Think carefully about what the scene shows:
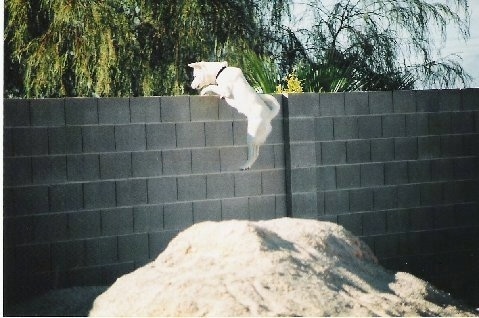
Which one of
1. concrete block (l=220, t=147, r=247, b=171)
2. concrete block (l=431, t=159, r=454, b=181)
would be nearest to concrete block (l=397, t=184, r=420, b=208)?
concrete block (l=431, t=159, r=454, b=181)

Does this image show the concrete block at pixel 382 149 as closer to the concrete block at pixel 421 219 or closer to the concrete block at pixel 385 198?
the concrete block at pixel 385 198

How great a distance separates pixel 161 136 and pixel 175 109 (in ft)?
0.63

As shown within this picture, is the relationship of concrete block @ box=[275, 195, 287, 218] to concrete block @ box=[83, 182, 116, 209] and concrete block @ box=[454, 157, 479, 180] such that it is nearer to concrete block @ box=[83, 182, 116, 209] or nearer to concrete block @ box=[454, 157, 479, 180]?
concrete block @ box=[83, 182, 116, 209]

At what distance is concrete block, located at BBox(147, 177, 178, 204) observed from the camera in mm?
4836

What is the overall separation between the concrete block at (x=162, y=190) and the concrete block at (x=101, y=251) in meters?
0.34

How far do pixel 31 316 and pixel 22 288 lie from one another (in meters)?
0.37

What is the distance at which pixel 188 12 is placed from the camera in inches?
281

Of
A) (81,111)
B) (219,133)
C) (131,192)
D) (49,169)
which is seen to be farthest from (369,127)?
(49,169)

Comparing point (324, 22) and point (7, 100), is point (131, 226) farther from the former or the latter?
point (324, 22)

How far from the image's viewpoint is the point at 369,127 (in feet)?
18.1

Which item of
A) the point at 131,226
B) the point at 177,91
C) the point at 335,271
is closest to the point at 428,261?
the point at 335,271

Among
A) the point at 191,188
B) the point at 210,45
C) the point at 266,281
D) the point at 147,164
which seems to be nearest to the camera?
the point at 266,281

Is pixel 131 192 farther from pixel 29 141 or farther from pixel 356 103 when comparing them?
pixel 356 103

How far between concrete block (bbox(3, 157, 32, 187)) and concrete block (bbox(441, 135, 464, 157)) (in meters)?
2.94
